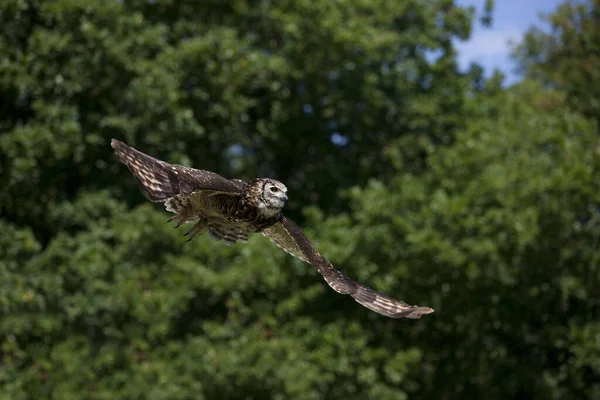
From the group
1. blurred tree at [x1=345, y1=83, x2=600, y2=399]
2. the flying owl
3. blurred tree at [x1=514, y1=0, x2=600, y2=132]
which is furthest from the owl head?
blurred tree at [x1=514, y1=0, x2=600, y2=132]

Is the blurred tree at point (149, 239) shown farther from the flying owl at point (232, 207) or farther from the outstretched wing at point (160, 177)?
the outstretched wing at point (160, 177)

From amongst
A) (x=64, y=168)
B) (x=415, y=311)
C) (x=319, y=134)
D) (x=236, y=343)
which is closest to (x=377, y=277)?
(x=236, y=343)

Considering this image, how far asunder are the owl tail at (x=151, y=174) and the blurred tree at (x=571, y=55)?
44.6 feet

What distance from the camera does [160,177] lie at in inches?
257

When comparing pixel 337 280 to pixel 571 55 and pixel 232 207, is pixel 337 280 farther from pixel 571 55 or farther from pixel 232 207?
pixel 571 55

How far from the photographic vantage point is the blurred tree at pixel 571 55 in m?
19.8

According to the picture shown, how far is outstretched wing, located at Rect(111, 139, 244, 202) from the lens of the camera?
6398 millimetres

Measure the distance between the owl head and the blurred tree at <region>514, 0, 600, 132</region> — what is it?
1254 centimetres

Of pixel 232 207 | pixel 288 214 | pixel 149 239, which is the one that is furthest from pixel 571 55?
pixel 232 207

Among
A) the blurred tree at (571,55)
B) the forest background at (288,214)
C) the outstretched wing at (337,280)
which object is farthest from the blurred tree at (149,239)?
the outstretched wing at (337,280)

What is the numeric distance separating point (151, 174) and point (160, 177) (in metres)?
0.06

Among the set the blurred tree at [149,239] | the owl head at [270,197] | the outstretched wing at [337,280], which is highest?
the owl head at [270,197]

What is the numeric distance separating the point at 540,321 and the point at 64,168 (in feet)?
25.1

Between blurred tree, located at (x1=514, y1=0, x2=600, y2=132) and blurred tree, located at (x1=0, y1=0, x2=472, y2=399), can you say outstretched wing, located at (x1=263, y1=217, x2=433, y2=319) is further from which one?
blurred tree, located at (x1=514, y1=0, x2=600, y2=132)
